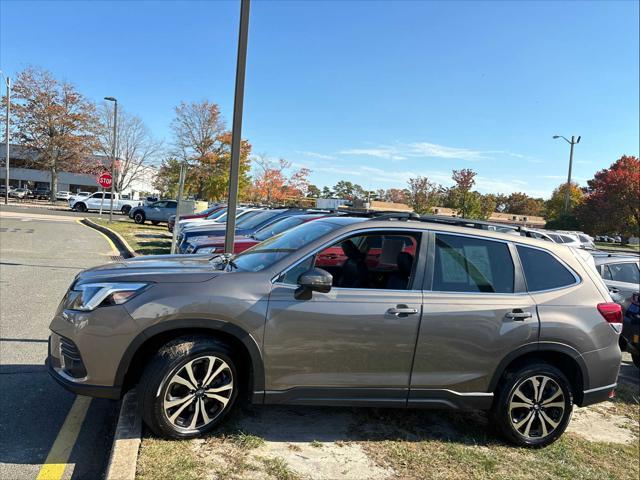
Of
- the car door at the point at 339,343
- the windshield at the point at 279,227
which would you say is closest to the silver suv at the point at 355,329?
the car door at the point at 339,343

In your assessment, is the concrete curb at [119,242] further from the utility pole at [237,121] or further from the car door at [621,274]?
the car door at [621,274]

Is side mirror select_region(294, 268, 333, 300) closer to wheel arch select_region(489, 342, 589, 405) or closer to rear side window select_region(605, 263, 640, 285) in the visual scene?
wheel arch select_region(489, 342, 589, 405)

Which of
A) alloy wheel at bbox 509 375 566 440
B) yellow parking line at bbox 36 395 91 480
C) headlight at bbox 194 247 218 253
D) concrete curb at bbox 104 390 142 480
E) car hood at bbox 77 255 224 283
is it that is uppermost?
car hood at bbox 77 255 224 283

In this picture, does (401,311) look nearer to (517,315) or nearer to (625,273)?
(517,315)

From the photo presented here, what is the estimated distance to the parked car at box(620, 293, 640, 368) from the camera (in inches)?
254

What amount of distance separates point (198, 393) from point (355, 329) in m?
1.25

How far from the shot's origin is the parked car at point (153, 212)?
2855 cm

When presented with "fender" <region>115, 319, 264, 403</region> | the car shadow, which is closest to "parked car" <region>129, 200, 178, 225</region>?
the car shadow

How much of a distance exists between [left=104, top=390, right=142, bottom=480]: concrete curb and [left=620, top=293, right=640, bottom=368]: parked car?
252 inches

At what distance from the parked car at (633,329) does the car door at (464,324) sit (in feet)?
12.1

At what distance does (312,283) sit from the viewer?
3389mm

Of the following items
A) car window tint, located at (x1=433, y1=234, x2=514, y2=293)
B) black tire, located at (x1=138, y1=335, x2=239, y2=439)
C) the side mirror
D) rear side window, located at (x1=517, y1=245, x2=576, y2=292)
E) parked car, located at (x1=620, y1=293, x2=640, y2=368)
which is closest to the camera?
black tire, located at (x1=138, y1=335, x2=239, y2=439)

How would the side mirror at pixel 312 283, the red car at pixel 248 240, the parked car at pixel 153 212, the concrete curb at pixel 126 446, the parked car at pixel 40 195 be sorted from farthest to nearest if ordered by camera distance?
the parked car at pixel 40 195 → the parked car at pixel 153 212 → the red car at pixel 248 240 → the side mirror at pixel 312 283 → the concrete curb at pixel 126 446

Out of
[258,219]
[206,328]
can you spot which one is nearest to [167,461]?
[206,328]
